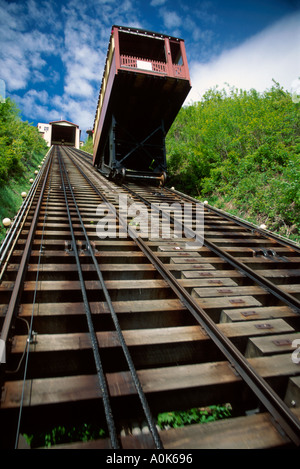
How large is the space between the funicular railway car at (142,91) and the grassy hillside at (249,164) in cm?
196

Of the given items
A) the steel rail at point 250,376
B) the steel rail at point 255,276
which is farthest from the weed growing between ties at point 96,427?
the steel rail at point 255,276

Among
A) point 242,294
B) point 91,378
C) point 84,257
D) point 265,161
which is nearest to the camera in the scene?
point 91,378

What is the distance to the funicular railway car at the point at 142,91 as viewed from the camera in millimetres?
8930

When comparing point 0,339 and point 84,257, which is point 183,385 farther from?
point 84,257

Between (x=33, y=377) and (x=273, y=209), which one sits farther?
(x=273, y=209)

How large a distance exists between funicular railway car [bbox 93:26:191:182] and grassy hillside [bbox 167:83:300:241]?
1.96 m

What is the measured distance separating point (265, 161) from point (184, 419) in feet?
31.2

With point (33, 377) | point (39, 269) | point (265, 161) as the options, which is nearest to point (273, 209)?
point (265, 161)

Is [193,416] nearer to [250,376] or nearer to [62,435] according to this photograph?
[250,376]

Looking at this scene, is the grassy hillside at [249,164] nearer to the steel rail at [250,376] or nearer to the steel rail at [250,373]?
the steel rail at [250,373]

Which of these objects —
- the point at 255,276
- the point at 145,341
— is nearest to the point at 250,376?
the point at 145,341

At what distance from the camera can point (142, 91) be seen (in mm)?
9414

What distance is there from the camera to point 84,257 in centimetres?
366

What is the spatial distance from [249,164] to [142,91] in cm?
508
